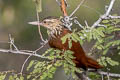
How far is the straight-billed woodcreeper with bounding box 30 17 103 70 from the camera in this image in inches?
226

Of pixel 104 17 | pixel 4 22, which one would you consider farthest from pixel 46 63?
pixel 4 22

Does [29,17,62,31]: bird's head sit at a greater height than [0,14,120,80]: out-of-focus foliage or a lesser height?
greater

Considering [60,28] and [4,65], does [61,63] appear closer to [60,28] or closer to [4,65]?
[60,28]

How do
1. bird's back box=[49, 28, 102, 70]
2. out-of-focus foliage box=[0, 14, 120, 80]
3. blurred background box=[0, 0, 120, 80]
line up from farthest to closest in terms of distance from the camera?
blurred background box=[0, 0, 120, 80]
bird's back box=[49, 28, 102, 70]
out-of-focus foliage box=[0, 14, 120, 80]

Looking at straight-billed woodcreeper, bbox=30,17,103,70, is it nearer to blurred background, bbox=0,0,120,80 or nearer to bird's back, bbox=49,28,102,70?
bird's back, bbox=49,28,102,70

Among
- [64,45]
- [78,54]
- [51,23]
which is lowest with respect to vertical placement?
[78,54]

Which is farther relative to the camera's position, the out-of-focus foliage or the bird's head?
the bird's head

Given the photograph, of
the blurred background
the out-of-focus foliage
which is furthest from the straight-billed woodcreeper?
the blurred background

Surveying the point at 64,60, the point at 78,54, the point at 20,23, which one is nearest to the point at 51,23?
the point at 78,54

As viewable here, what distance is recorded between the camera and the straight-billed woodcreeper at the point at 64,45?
5730mm

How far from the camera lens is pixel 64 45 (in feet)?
18.4

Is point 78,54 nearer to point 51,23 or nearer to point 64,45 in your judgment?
point 64,45

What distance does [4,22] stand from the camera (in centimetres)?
1087

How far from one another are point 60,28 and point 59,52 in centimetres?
67
